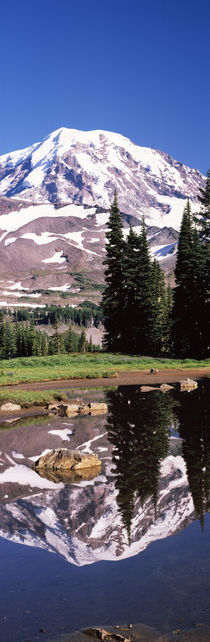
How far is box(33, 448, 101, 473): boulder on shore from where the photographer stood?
16.0 metres

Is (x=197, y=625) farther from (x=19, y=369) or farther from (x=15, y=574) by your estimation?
(x=19, y=369)

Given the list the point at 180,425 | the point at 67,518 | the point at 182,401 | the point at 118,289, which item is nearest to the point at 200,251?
the point at 118,289

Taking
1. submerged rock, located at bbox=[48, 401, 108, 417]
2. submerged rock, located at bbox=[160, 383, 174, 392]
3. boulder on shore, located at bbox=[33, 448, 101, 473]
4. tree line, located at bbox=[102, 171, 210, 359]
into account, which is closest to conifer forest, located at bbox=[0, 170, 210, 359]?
tree line, located at bbox=[102, 171, 210, 359]

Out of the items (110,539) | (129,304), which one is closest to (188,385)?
(110,539)

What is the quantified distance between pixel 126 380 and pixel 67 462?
2503 cm

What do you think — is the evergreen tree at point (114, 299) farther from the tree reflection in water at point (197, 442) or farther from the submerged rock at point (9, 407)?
the submerged rock at point (9, 407)

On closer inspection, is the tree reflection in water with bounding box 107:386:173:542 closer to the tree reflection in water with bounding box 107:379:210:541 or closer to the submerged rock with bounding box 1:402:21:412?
the tree reflection in water with bounding box 107:379:210:541

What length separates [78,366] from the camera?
5025 centimetres

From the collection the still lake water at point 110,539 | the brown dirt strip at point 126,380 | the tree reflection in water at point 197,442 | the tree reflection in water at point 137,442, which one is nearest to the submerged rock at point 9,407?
the tree reflection in water at point 137,442

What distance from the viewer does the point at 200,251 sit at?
192 feet

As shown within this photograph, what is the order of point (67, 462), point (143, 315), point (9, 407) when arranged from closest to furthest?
point (67, 462), point (9, 407), point (143, 315)

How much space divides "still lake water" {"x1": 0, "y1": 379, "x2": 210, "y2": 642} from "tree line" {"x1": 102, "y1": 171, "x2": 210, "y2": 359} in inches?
1625

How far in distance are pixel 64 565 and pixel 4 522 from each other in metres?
2.38

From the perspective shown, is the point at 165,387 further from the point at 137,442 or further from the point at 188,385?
the point at 137,442
